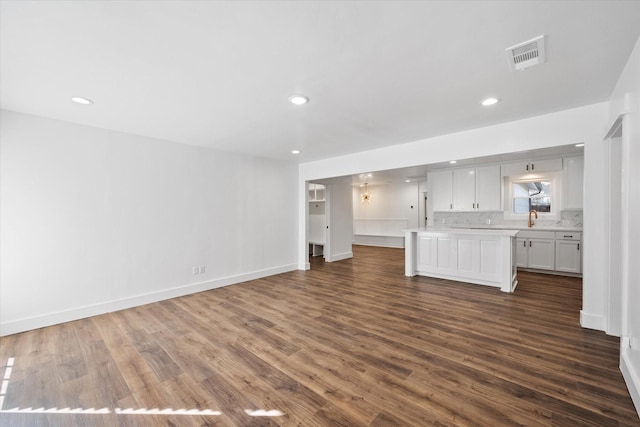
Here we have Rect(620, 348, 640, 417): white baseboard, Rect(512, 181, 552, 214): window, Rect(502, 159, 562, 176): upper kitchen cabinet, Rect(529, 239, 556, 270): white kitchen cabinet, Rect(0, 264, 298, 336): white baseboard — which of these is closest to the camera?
Rect(620, 348, 640, 417): white baseboard

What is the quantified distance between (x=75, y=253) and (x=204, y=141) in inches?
92.9

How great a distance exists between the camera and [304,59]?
2.08 metres

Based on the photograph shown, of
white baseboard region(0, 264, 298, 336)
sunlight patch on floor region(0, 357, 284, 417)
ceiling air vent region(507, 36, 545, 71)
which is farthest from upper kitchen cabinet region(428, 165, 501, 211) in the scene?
sunlight patch on floor region(0, 357, 284, 417)

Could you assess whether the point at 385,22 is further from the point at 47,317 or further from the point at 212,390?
the point at 47,317

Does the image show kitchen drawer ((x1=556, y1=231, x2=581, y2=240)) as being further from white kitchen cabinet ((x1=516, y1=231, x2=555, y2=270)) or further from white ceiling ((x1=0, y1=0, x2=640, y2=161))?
white ceiling ((x1=0, y1=0, x2=640, y2=161))

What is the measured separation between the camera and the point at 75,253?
11.5 feet

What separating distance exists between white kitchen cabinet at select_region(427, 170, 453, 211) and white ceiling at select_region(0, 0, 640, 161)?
3.24 m

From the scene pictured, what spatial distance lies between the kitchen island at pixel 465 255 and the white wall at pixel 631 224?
2.30 m

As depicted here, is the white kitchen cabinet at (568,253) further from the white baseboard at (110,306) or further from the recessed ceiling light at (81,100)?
the recessed ceiling light at (81,100)

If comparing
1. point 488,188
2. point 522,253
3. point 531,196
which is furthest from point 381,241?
point 531,196

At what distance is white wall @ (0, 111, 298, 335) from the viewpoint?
3.12 m

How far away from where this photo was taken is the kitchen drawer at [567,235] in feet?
17.3

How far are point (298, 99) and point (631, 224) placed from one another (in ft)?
9.95

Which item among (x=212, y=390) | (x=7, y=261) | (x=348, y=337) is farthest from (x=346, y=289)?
(x=7, y=261)
